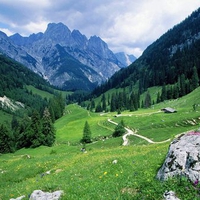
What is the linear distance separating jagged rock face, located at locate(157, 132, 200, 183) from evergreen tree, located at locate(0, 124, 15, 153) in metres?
90.4

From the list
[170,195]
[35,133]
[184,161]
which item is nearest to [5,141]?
[35,133]

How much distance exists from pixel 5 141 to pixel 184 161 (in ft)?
304

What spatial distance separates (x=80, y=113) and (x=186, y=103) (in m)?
71.6

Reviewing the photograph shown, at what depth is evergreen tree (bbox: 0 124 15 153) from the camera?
305 feet

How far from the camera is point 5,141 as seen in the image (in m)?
94.1

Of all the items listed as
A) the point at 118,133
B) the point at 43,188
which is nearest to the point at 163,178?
the point at 43,188

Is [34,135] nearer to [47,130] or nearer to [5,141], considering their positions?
[47,130]

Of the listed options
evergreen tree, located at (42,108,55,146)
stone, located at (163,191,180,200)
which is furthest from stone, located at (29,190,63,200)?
evergreen tree, located at (42,108,55,146)

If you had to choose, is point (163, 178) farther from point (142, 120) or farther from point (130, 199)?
point (142, 120)

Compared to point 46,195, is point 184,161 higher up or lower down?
higher up

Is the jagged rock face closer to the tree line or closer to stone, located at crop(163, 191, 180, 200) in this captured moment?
stone, located at crop(163, 191, 180, 200)

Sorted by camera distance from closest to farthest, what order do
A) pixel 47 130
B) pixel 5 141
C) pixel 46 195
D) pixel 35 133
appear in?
pixel 46 195
pixel 35 133
pixel 47 130
pixel 5 141

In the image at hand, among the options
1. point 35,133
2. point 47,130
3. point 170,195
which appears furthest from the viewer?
point 47,130

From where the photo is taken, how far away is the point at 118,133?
85.9 m
